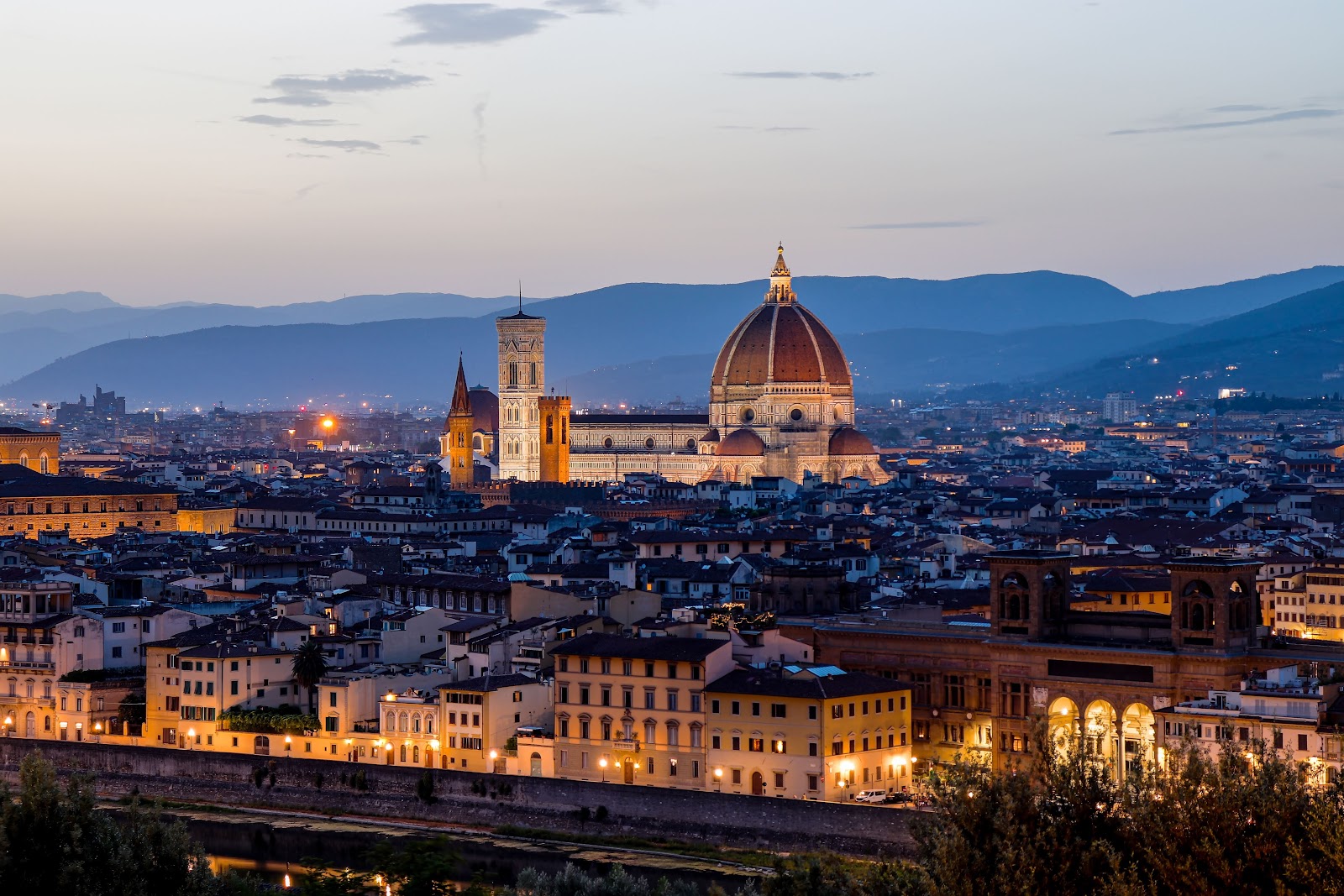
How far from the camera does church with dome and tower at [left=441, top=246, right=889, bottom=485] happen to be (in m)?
158

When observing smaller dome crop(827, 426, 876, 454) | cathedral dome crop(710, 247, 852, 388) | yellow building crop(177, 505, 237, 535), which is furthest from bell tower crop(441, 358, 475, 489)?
yellow building crop(177, 505, 237, 535)

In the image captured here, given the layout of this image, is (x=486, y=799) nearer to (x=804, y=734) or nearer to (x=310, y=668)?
(x=310, y=668)

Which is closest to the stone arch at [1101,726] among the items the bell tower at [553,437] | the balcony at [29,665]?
the balcony at [29,665]

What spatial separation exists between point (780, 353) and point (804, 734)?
116456mm

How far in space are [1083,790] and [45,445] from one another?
412 ft

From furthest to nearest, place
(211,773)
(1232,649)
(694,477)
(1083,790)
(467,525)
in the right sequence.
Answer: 1. (694,477)
2. (467,525)
3. (211,773)
4. (1232,649)
5. (1083,790)

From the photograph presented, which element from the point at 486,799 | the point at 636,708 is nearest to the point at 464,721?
the point at 486,799

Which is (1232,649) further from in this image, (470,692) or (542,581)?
(542,581)

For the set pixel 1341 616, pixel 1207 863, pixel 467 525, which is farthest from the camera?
pixel 467 525

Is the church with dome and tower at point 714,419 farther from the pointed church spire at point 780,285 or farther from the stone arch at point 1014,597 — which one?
the stone arch at point 1014,597

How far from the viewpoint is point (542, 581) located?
65.7 metres

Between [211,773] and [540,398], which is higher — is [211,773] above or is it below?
below

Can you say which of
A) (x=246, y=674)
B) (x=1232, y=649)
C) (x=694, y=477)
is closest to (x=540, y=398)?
(x=694, y=477)

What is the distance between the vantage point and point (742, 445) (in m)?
155
